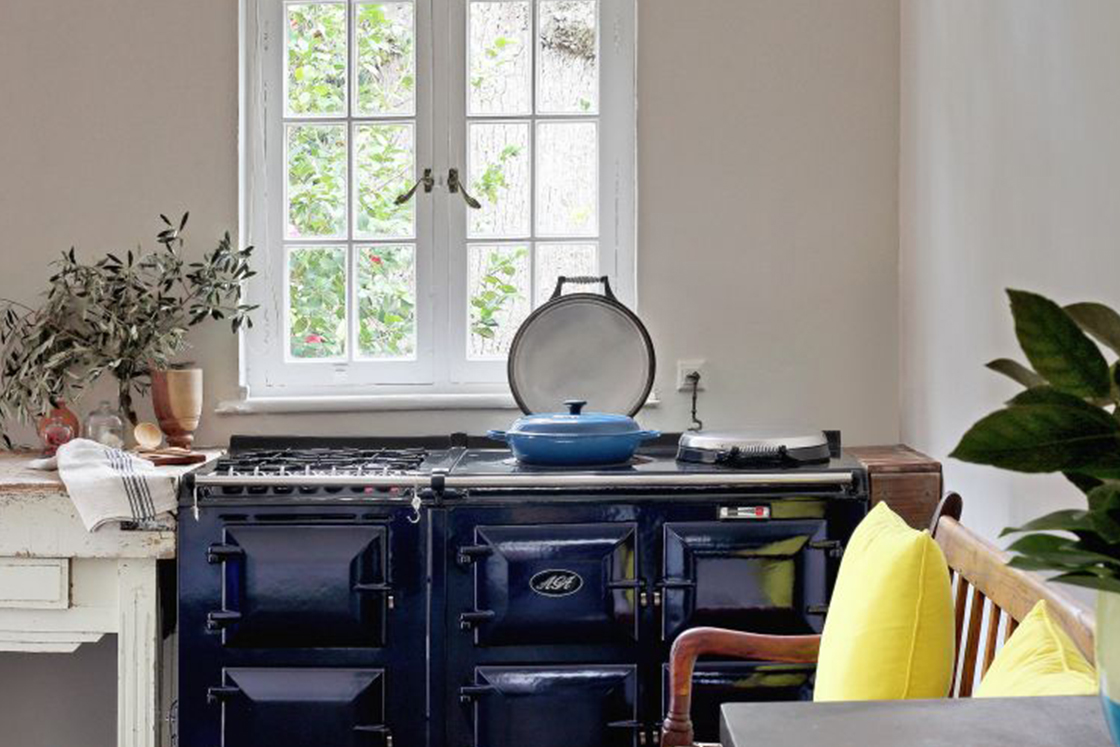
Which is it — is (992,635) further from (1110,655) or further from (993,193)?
(1110,655)

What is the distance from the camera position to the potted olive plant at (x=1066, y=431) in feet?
3.08

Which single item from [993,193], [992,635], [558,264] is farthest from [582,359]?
[992,635]

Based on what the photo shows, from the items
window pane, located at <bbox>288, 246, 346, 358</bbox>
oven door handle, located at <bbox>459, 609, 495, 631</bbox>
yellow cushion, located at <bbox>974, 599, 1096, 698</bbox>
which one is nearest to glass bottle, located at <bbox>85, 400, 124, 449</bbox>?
window pane, located at <bbox>288, 246, 346, 358</bbox>

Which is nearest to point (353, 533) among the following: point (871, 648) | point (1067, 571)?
point (871, 648)

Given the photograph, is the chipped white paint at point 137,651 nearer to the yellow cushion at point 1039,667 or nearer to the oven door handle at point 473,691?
the oven door handle at point 473,691

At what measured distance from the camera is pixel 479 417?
11.5 ft

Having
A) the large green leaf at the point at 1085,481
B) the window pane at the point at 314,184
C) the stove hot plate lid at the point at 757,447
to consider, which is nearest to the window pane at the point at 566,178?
the window pane at the point at 314,184

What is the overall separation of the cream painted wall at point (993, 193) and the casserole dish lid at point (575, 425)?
74cm

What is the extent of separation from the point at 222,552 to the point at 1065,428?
223cm

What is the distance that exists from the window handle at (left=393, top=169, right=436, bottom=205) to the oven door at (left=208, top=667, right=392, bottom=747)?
1.30m

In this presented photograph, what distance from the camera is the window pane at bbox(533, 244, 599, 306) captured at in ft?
11.7

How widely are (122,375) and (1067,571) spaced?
2762 millimetres

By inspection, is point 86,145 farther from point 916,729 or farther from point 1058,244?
point 916,729

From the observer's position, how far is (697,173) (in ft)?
11.4
